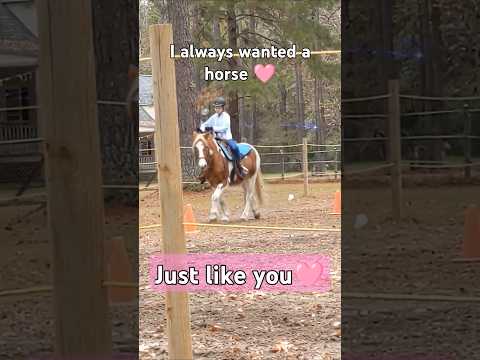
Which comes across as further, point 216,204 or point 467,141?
point 467,141

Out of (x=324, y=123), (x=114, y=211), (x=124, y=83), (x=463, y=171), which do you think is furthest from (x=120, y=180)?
(x=463, y=171)

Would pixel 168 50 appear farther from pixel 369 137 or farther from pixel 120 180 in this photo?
pixel 369 137

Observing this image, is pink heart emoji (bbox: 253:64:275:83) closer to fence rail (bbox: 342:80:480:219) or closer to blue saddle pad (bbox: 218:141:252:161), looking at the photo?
blue saddle pad (bbox: 218:141:252:161)

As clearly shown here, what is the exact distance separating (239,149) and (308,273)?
1.05 ft

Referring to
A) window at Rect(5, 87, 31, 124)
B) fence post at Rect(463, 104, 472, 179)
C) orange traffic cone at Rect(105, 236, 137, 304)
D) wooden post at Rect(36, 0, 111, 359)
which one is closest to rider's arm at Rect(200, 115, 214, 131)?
wooden post at Rect(36, 0, 111, 359)

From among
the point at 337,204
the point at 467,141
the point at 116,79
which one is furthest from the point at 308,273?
the point at 467,141

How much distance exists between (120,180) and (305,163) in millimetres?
706

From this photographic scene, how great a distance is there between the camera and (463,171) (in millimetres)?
4941

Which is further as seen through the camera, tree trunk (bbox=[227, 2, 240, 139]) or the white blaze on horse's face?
the white blaze on horse's face

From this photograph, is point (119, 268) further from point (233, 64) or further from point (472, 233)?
point (472, 233)

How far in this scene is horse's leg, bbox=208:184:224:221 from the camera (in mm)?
1685

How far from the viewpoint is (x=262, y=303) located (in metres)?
1.98

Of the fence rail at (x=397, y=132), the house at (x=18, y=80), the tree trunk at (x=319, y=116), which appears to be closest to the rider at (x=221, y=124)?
the tree trunk at (x=319, y=116)

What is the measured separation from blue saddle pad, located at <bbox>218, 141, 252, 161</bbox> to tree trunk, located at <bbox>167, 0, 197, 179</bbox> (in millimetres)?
75
